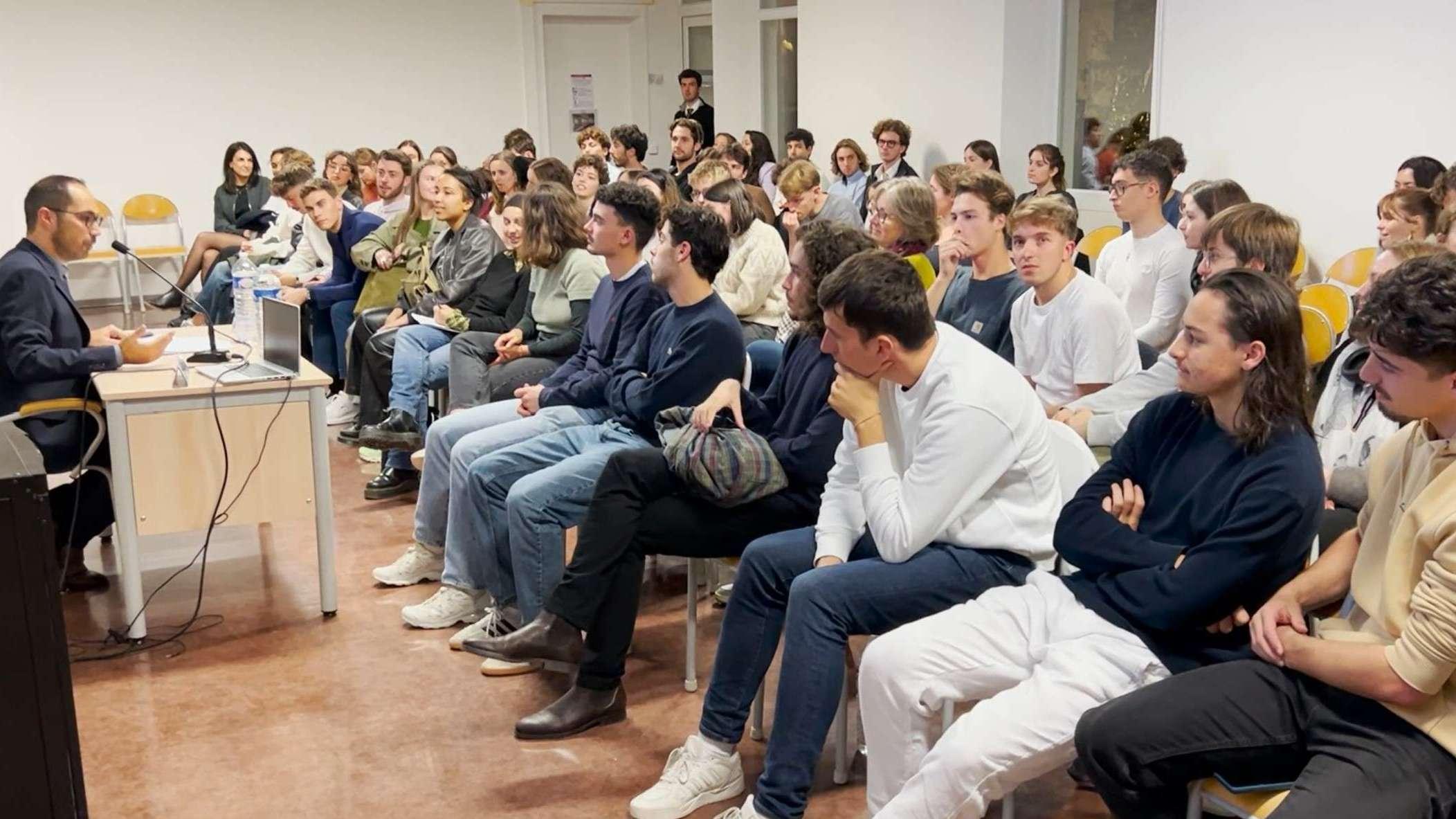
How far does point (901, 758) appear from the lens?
234cm

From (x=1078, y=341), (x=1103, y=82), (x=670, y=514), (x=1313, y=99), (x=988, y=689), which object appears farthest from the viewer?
(x=1103, y=82)

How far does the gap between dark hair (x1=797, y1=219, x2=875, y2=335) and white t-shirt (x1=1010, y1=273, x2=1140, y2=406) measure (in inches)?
31.0

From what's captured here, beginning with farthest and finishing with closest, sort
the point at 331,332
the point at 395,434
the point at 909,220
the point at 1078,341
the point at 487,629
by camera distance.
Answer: the point at 331,332, the point at 395,434, the point at 909,220, the point at 487,629, the point at 1078,341

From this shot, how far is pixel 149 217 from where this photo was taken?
10344 millimetres

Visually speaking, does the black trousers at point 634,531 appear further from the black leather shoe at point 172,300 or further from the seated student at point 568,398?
the black leather shoe at point 172,300

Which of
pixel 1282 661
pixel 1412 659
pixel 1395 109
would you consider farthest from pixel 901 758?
pixel 1395 109

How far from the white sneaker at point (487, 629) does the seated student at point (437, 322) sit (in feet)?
4.70

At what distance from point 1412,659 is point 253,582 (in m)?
3.43

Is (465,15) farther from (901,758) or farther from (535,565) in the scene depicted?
(901,758)

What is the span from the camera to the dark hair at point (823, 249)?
2.94 metres

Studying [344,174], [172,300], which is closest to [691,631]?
[344,174]

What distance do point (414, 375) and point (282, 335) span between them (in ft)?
4.33

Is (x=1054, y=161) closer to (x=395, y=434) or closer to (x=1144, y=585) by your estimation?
(x=395, y=434)

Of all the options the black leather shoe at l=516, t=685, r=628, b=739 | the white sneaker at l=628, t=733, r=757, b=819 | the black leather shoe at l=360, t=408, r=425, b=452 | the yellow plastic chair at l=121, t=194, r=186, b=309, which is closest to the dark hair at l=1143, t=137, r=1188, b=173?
the black leather shoe at l=360, t=408, r=425, b=452
